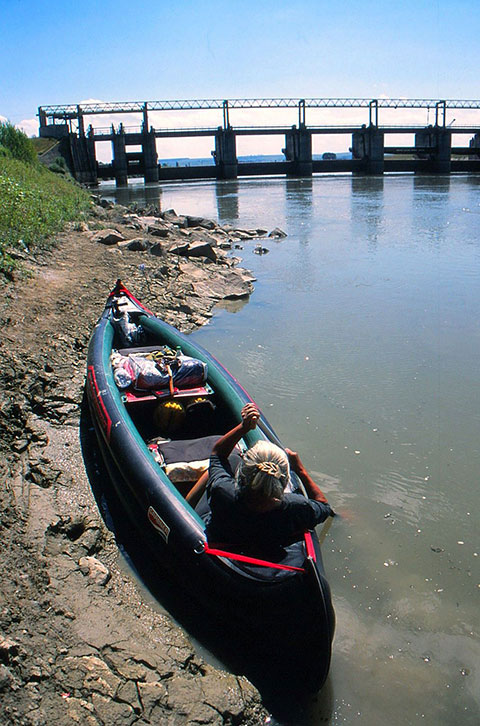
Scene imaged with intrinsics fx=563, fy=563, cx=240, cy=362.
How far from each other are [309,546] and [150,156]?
164ft

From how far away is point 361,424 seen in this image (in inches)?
241

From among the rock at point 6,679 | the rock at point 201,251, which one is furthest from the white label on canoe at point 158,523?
the rock at point 201,251

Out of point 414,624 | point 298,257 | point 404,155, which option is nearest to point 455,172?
point 404,155

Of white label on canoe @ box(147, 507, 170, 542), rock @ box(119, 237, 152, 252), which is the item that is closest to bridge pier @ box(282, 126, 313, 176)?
rock @ box(119, 237, 152, 252)

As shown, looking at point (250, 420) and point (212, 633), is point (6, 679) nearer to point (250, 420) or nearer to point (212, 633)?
point (212, 633)

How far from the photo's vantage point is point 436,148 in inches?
2071

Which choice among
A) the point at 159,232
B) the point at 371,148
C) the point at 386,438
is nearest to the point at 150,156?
the point at 371,148

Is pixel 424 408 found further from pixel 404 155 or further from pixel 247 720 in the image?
pixel 404 155

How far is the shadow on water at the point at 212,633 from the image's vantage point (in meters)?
3.02

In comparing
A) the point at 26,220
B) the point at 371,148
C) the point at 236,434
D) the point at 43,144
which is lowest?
the point at 236,434

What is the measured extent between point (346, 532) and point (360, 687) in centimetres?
138

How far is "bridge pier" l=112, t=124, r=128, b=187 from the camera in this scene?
47875 mm

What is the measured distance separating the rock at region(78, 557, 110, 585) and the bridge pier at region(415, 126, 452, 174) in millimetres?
55350

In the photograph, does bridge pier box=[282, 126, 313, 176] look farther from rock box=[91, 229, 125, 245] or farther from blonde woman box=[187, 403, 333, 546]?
blonde woman box=[187, 403, 333, 546]
